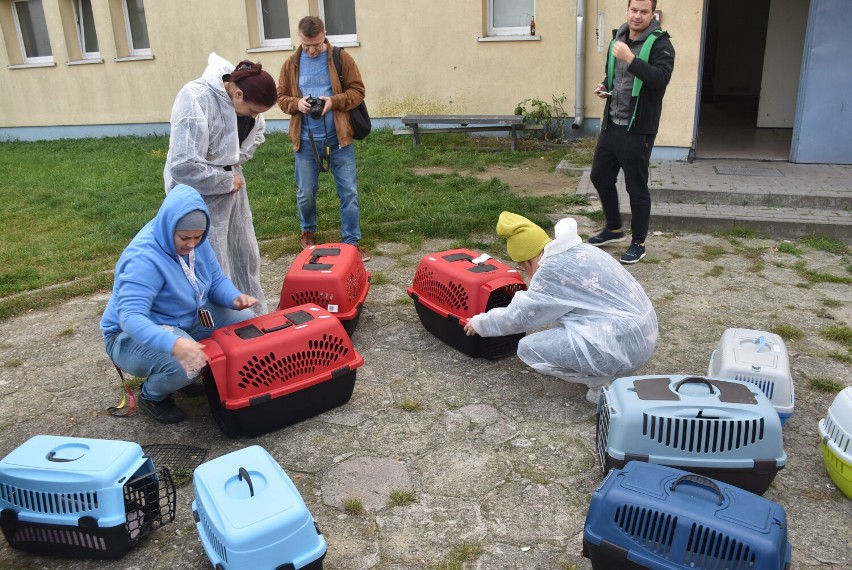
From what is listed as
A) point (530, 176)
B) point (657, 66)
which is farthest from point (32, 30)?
point (657, 66)

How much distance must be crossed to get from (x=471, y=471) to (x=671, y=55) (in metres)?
3.42

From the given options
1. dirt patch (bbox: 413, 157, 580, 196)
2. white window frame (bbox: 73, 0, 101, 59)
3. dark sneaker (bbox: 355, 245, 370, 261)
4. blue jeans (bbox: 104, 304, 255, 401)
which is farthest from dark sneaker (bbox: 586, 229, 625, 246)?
white window frame (bbox: 73, 0, 101, 59)

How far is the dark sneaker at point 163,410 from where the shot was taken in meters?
3.53

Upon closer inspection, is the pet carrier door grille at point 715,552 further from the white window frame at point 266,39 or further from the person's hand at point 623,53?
the white window frame at point 266,39

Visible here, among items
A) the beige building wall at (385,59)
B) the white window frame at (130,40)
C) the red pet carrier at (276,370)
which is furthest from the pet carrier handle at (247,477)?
the white window frame at (130,40)

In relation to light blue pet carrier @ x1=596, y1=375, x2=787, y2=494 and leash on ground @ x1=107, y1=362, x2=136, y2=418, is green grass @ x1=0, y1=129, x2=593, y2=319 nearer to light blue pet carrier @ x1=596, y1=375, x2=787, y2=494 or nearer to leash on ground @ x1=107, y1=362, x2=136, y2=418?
leash on ground @ x1=107, y1=362, x2=136, y2=418

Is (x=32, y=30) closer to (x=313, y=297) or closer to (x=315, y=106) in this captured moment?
(x=315, y=106)

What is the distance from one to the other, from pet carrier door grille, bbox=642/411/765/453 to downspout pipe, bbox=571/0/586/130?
25.3ft

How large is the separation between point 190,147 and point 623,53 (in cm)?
296

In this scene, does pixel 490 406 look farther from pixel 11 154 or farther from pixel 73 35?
pixel 73 35

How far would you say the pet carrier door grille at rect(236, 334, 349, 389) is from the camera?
10.5 feet

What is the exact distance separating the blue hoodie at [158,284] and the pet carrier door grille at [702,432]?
6.48 ft

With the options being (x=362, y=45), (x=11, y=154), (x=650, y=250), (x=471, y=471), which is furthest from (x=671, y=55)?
(x=11, y=154)

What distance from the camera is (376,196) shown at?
24.6ft
